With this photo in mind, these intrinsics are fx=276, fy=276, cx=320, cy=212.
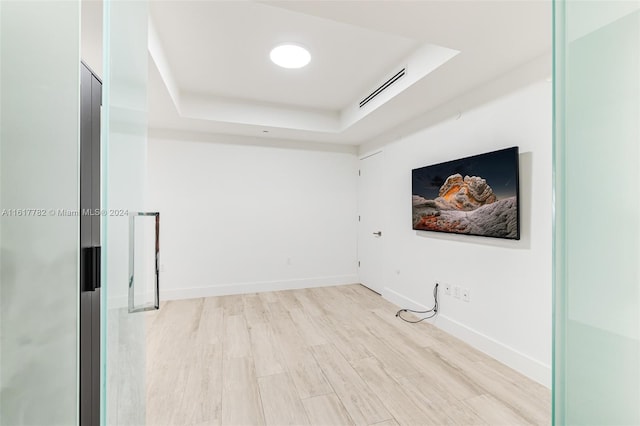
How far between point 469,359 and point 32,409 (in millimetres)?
2603

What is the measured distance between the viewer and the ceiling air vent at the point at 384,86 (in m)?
2.57

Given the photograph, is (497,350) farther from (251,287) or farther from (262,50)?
(262,50)

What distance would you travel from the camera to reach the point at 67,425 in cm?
64

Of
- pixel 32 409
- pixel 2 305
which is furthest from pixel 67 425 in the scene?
pixel 2 305

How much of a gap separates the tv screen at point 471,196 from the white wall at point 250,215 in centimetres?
175

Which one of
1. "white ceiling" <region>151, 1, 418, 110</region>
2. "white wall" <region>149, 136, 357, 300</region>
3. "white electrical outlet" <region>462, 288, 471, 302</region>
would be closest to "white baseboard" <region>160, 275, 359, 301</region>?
"white wall" <region>149, 136, 357, 300</region>

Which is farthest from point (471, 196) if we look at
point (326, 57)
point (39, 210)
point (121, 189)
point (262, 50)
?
point (39, 210)

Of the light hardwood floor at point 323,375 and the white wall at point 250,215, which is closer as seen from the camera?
the light hardwood floor at point 323,375

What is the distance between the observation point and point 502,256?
2.26 m

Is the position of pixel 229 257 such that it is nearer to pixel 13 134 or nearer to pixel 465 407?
pixel 465 407

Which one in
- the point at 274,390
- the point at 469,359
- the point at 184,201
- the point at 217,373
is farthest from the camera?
the point at 184,201

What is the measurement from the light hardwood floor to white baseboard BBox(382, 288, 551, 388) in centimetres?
6

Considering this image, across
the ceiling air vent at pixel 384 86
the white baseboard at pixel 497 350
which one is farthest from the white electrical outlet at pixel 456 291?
the ceiling air vent at pixel 384 86

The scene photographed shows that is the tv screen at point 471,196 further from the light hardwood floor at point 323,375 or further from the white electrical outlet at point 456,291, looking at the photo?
the light hardwood floor at point 323,375
